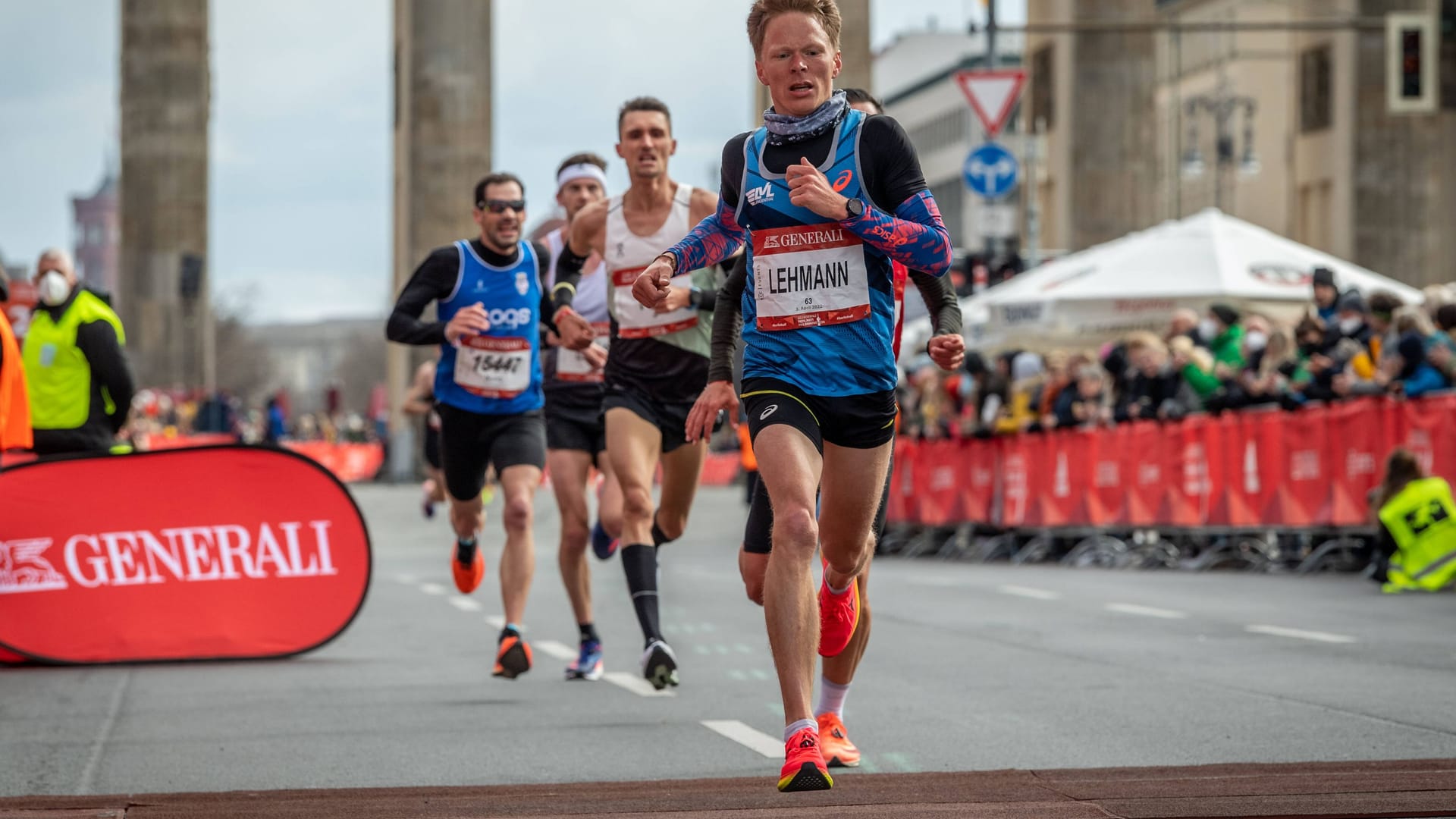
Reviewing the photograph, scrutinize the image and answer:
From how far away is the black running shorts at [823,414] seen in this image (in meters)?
6.71

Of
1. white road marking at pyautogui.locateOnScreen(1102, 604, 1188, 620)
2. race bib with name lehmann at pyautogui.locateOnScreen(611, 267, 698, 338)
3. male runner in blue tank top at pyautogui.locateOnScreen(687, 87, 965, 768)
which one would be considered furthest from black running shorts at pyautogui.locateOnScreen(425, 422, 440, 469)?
male runner in blue tank top at pyautogui.locateOnScreen(687, 87, 965, 768)

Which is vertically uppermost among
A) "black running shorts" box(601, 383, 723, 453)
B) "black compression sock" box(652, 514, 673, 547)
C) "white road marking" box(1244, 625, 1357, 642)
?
"black running shorts" box(601, 383, 723, 453)

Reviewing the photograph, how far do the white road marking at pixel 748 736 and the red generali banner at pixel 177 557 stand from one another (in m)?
3.63

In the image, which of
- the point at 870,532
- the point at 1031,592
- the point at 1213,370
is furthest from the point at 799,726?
the point at 1213,370

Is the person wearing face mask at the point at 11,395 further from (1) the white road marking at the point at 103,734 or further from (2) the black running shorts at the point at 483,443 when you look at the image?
(2) the black running shorts at the point at 483,443

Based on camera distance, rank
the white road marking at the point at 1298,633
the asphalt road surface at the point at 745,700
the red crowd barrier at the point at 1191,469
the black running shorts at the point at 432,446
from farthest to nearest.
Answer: the black running shorts at the point at 432,446 → the red crowd barrier at the point at 1191,469 → the white road marking at the point at 1298,633 → the asphalt road surface at the point at 745,700

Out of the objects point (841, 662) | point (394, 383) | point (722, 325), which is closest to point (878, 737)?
point (841, 662)

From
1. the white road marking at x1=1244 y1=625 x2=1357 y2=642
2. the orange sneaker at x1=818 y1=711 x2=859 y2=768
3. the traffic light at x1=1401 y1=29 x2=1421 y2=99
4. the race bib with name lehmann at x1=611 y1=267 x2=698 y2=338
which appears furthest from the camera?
the traffic light at x1=1401 y1=29 x2=1421 y2=99

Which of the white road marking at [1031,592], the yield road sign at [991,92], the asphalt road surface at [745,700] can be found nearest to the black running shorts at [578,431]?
the asphalt road surface at [745,700]

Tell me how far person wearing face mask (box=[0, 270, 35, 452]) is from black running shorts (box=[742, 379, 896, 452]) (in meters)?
6.13

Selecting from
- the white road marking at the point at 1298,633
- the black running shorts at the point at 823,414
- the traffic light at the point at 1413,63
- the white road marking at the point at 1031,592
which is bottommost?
the white road marking at the point at 1031,592

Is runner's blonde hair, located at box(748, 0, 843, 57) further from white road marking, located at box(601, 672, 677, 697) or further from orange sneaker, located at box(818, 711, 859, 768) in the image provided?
white road marking, located at box(601, 672, 677, 697)

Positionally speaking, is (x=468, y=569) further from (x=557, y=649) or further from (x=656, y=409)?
(x=656, y=409)

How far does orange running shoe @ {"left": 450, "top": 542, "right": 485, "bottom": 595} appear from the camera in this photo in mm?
11898
